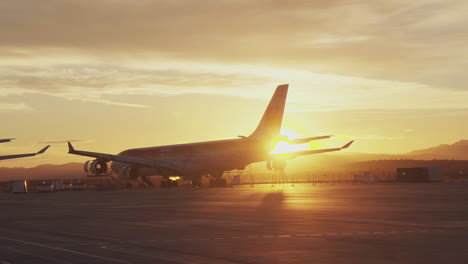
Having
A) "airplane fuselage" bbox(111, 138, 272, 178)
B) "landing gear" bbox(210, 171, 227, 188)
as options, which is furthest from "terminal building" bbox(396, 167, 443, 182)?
"landing gear" bbox(210, 171, 227, 188)

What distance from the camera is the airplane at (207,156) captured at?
80.8m

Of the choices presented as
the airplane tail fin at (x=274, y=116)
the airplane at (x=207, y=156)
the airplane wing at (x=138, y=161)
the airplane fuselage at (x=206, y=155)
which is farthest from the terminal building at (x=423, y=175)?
the airplane wing at (x=138, y=161)

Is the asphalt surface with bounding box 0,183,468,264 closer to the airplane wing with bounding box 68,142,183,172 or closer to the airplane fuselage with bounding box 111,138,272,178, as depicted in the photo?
the airplane fuselage with bounding box 111,138,272,178

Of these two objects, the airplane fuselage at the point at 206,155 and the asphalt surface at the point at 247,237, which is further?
the airplane fuselage at the point at 206,155

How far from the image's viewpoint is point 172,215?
3288 centimetres

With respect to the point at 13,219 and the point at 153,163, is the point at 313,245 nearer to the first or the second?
the point at 13,219

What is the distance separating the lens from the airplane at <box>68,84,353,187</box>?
80.8 m

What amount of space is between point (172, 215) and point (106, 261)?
1653cm

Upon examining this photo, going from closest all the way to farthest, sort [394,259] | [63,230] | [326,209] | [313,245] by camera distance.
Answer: [394,259] → [313,245] → [63,230] → [326,209]

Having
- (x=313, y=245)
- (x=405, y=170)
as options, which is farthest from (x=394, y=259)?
(x=405, y=170)

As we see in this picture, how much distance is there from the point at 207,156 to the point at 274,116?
9.91m

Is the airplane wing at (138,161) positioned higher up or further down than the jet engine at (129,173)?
higher up

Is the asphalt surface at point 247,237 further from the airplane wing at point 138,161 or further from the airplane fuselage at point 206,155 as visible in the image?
the airplane wing at point 138,161

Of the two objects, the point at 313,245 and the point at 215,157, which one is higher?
the point at 215,157
